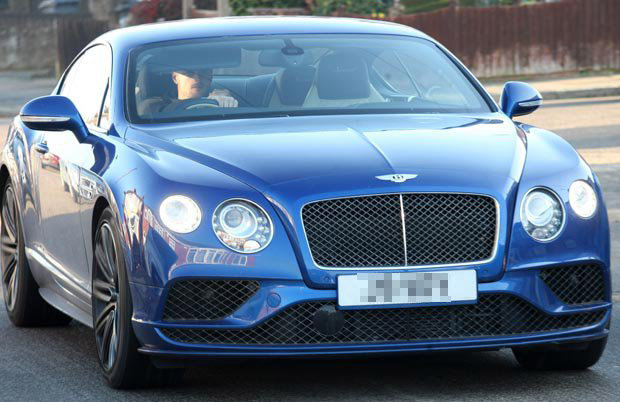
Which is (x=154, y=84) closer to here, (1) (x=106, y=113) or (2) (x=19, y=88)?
(1) (x=106, y=113)

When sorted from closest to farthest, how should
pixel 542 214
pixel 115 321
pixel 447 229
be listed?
pixel 447 229, pixel 542 214, pixel 115 321

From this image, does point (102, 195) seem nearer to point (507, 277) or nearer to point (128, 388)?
point (128, 388)

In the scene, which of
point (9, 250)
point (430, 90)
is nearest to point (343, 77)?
point (430, 90)

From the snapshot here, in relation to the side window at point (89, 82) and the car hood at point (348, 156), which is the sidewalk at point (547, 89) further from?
the car hood at point (348, 156)

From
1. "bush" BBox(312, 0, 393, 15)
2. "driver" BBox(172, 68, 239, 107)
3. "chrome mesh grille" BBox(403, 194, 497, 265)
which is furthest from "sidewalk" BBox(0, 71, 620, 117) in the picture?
"chrome mesh grille" BBox(403, 194, 497, 265)

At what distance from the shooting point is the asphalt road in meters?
5.84

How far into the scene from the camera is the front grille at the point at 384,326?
555cm

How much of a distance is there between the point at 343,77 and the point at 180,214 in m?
1.73

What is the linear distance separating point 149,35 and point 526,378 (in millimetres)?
2501

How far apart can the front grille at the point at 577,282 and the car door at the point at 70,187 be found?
2014 millimetres

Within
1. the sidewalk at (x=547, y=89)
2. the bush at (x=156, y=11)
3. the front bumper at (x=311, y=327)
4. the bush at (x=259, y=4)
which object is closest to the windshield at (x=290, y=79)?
the front bumper at (x=311, y=327)

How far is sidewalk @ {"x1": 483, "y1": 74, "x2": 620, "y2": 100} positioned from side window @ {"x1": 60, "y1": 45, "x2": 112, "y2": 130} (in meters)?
19.1

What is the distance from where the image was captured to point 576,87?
27.6 meters

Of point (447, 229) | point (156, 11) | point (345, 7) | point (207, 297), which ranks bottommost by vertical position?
point (156, 11)
